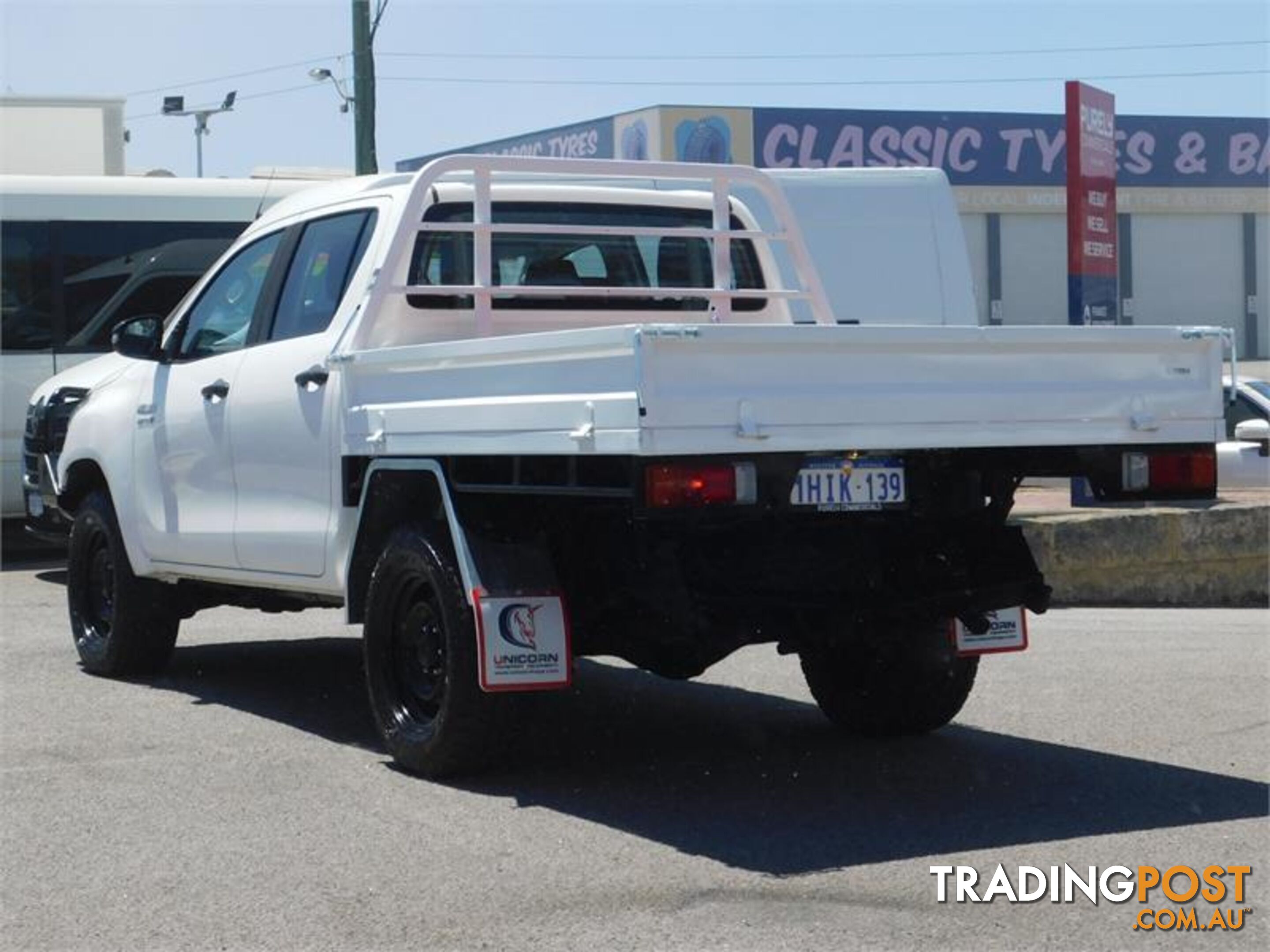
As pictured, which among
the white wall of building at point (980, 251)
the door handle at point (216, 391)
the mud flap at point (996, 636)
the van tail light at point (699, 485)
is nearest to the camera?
the van tail light at point (699, 485)

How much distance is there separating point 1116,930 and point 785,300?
13.8 ft

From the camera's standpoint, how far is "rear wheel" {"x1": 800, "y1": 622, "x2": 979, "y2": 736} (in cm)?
806

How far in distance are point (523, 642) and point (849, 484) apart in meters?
1.22

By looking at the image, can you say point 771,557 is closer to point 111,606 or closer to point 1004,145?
point 111,606

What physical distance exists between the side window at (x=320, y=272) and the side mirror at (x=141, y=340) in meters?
1.10

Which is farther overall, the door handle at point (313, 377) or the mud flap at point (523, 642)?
the door handle at point (313, 377)

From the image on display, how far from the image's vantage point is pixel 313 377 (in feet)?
26.6

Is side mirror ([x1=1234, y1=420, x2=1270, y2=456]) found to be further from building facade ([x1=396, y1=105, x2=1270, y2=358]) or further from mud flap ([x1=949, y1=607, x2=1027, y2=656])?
building facade ([x1=396, y1=105, x2=1270, y2=358])

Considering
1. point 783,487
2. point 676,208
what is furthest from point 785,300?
point 783,487

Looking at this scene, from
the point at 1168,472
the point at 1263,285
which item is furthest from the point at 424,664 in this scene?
the point at 1263,285

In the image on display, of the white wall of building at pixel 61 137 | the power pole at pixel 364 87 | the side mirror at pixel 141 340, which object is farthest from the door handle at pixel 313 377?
the power pole at pixel 364 87

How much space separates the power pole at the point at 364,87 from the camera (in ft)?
80.9

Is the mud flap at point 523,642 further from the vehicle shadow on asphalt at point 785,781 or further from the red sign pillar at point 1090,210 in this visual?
the red sign pillar at point 1090,210

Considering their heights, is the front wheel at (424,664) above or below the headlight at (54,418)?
below
